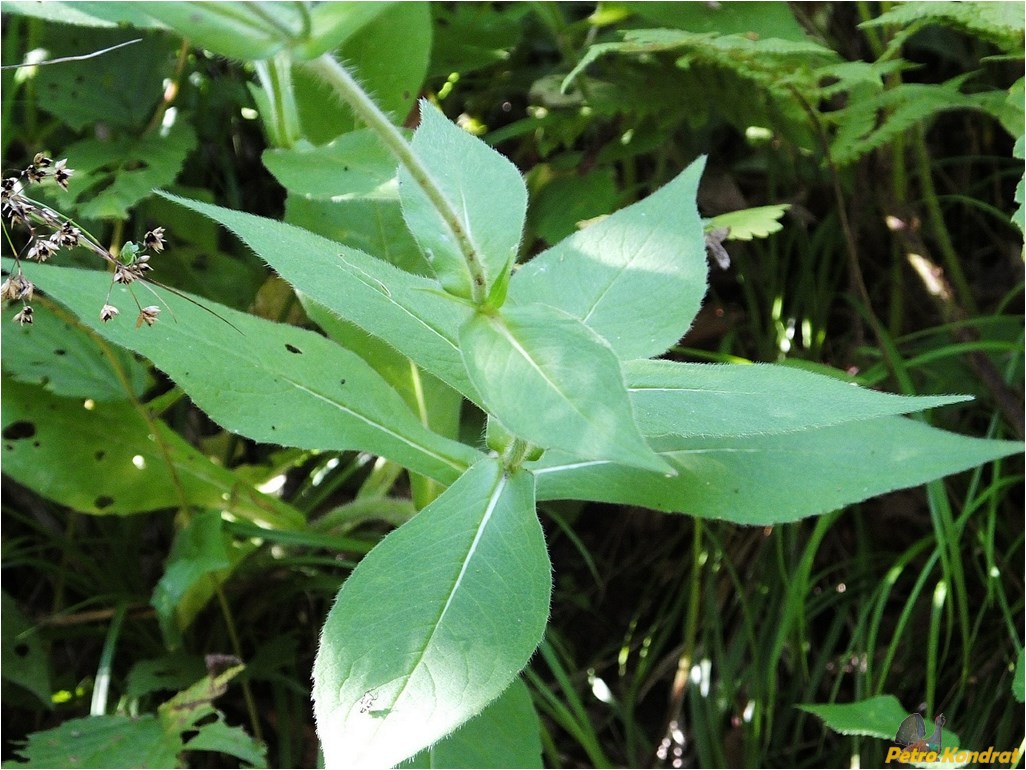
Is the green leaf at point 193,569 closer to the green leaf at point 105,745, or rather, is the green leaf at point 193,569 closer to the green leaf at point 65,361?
the green leaf at point 105,745

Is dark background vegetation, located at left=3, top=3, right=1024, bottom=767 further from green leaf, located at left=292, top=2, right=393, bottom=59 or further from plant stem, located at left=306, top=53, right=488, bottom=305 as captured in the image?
green leaf, located at left=292, top=2, right=393, bottom=59

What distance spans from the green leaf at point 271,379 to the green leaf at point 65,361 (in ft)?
0.98

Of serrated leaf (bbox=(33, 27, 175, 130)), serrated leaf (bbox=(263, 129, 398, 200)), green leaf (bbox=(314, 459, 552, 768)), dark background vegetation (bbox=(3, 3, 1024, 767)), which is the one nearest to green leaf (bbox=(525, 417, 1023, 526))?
dark background vegetation (bbox=(3, 3, 1024, 767))

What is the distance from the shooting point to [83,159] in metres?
2.08

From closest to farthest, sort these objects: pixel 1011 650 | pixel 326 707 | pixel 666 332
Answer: pixel 326 707 → pixel 666 332 → pixel 1011 650

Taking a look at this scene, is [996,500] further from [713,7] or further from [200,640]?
[200,640]

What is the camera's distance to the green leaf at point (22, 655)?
1.76 m

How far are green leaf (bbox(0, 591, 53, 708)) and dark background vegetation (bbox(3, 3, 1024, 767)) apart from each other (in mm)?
52

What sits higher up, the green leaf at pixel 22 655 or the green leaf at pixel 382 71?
the green leaf at pixel 382 71

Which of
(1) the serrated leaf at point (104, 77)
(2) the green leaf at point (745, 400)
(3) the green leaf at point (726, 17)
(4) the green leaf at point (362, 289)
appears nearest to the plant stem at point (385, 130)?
(4) the green leaf at point (362, 289)

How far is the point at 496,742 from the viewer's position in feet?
4.98

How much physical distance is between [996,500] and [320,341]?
140 cm

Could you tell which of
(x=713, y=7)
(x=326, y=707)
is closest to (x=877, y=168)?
(x=713, y=7)

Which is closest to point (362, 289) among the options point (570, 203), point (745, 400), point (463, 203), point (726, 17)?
point (463, 203)
